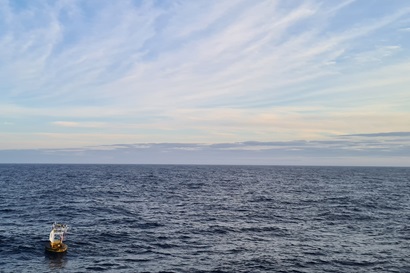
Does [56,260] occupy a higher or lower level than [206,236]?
higher

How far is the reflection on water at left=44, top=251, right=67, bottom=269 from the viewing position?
109 ft

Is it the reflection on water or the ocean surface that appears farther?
the ocean surface

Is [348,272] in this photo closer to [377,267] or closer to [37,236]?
[377,267]

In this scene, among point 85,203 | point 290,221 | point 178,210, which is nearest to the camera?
point 290,221

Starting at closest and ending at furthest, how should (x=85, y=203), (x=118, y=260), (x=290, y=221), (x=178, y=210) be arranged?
(x=118, y=260) < (x=290, y=221) < (x=178, y=210) < (x=85, y=203)

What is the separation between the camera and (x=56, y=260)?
34.9 m

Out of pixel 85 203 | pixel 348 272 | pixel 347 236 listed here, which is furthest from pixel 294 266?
pixel 85 203

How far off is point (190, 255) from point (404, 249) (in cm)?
2470

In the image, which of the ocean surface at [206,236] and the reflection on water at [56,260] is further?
the ocean surface at [206,236]

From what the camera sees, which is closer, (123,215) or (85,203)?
(123,215)

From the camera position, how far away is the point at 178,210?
6562 cm

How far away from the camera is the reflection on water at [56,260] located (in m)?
33.3

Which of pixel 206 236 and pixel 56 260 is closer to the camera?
pixel 56 260

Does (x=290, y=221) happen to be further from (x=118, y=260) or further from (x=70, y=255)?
(x=70, y=255)
